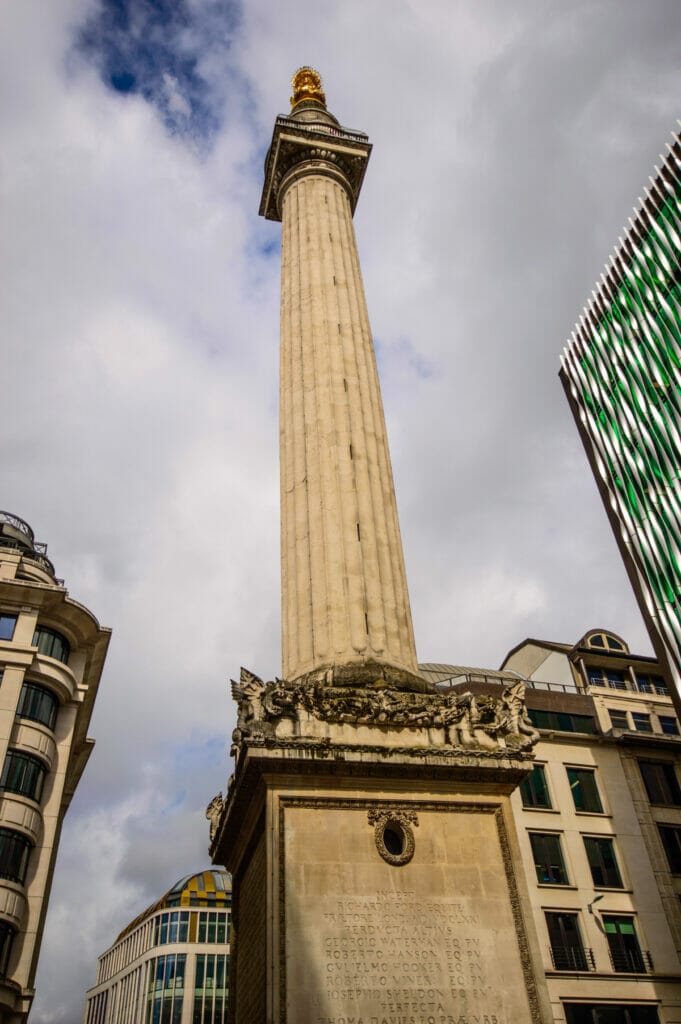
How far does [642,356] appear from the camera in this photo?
217 ft

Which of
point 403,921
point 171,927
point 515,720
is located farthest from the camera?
point 171,927

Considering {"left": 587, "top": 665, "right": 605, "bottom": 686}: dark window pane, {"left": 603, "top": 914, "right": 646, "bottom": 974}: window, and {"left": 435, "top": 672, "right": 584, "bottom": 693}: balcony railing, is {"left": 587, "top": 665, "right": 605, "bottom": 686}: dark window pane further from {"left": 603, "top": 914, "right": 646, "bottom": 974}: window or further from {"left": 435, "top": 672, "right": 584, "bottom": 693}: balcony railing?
{"left": 603, "top": 914, "right": 646, "bottom": 974}: window

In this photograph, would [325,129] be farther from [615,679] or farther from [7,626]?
[615,679]

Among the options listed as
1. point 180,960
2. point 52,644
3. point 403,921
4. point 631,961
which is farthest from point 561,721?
point 180,960

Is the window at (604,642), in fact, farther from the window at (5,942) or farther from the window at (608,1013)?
the window at (5,942)

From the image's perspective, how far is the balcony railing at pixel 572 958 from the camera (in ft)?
121

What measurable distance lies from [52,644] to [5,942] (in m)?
15.8

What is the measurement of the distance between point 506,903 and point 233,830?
21.9 ft

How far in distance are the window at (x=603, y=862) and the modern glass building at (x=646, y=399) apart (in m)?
17.3

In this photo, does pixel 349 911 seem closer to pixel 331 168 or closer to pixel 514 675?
pixel 331 168

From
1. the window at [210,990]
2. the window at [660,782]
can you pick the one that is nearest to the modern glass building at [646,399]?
the window at [660,782]

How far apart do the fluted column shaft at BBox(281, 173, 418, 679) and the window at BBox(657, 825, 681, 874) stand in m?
27.9

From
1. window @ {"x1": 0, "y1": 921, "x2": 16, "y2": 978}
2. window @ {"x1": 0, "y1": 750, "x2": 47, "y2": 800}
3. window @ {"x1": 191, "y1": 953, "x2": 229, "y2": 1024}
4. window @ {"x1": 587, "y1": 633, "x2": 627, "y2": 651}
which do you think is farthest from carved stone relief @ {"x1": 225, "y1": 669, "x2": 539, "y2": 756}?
window @ {"x1": 191, "y1": 953, "x2": 229, "y2": 1024}

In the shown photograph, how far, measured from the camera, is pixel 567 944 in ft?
123
